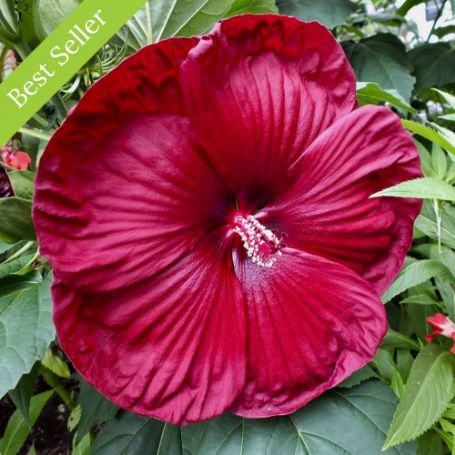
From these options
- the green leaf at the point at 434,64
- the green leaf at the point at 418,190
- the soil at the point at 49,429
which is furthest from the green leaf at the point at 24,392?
the green leaf at the point at 434,64

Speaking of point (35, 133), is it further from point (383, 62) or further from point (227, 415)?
point (383, 62)

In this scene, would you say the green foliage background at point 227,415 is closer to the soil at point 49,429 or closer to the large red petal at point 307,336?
the large red petal at point 307,336

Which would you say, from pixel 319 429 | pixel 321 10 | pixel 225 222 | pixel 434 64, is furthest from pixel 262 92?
pixel 434 64

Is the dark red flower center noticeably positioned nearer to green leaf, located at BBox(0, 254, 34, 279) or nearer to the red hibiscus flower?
the red hibiscus flower

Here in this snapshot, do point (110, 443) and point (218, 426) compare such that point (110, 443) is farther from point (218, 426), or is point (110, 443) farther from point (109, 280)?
point (109, 280)

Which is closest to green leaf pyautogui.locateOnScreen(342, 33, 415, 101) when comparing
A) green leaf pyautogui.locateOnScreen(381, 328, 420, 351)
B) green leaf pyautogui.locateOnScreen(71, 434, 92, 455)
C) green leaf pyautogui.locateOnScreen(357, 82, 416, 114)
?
green leaf pyautogui.locateOnScreen(357, 82, 416, 114)

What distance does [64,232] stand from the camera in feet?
1.47

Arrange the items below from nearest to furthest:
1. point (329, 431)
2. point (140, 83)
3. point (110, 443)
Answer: point (140, 83)
point (329, 431)
point (110, 443)

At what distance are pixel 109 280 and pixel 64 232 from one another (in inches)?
2.2

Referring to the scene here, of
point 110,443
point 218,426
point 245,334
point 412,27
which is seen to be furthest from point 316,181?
point 412,27

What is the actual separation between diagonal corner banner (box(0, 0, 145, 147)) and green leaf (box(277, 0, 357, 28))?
2.06 ft

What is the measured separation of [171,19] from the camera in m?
0.64

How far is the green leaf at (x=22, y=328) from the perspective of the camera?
51 cm

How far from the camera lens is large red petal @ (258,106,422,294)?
1.69 ft
